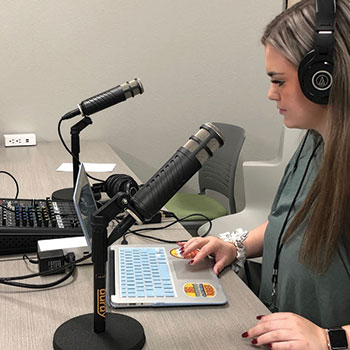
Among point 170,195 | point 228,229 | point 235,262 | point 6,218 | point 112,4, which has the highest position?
point 112,4

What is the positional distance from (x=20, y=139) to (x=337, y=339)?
2.11m

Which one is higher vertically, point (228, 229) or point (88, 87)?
point (88, 87)

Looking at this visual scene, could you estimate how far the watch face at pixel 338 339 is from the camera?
36.1 inches

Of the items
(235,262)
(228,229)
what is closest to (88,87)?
(228,229)

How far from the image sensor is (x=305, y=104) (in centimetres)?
107

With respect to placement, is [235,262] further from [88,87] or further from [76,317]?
[88,87]

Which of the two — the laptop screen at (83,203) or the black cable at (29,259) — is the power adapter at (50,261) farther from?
the laptop screen at (83,203)

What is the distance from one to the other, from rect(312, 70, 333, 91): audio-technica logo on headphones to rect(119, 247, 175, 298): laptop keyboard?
0.52 m

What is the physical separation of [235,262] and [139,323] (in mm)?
417

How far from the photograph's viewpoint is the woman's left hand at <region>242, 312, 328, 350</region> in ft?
2.95

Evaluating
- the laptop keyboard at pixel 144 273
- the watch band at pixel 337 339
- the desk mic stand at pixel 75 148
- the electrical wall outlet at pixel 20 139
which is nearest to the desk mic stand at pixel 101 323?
the laptop keyboard at pixel 144 273

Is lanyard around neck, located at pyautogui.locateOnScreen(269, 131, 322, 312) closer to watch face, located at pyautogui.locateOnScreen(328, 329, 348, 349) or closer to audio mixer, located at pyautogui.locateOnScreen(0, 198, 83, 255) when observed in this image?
watch face, located at pyautogui.locateOnScreen(328, 329, 348, 349)

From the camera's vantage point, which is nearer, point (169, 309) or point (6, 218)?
point (169, 309)

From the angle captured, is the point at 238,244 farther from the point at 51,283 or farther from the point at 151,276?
the point at 51,283
